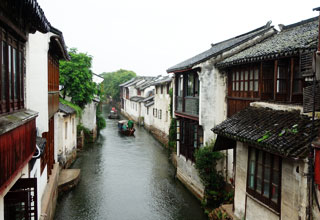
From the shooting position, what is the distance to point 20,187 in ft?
21.5

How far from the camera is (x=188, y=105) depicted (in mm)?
16547

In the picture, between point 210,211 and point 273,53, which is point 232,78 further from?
point 210,211

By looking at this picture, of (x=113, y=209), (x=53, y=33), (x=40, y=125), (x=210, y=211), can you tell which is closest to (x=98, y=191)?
(x=113, y=209)

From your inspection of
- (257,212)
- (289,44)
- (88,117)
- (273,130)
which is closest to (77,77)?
(88,117)

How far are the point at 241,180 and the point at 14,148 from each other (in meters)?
6.85

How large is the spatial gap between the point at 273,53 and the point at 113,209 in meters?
10.3

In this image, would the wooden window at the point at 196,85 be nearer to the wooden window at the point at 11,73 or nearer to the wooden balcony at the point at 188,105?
the wooden balcony at the point at 188,105

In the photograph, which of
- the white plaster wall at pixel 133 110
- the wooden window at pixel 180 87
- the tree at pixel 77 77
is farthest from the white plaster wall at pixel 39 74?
the white plaster wall at pixel 133 110

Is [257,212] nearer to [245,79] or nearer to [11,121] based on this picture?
[245,79]

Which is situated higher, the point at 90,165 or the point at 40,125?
the point at 40,125

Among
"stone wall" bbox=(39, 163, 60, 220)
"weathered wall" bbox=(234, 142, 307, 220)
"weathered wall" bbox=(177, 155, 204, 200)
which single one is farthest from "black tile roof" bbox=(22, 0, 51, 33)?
"weathered wall" bbox=(177, 155, 204, 200)

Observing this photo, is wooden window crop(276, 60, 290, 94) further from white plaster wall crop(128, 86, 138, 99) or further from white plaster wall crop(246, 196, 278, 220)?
white plaster wall crop(128, 86, 138, 99)

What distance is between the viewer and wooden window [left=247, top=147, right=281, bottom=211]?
25.8ft

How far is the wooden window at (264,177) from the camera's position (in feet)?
25.8
